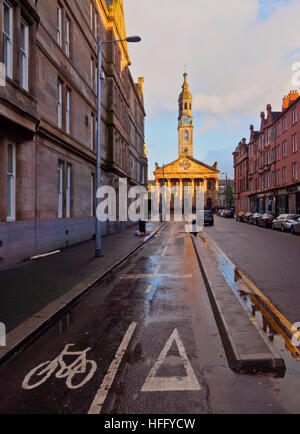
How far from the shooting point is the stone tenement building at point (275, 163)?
3934cm

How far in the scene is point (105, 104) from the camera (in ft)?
81.8

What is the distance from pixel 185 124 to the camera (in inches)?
4712

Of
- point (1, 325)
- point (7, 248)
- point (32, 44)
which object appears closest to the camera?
point (1, 325)

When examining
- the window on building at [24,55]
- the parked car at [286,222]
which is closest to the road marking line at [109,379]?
the window on building at [24,55]

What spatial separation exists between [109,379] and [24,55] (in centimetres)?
1169

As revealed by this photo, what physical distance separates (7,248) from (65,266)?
6.41 ft

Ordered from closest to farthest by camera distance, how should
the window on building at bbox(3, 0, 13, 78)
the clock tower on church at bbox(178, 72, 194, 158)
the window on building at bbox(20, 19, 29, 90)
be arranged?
the window on building at bbox(3, 0, 13, 78)
the window on building at bbox(20, 19, 29, 90)
the clock tower on church at bbox(178, 72, 194, 158)

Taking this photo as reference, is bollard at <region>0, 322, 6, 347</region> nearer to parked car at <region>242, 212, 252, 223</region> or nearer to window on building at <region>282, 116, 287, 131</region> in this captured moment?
parked car at <region>242, 212, 252, 223</region>

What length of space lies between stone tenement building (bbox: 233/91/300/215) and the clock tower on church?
51.9m

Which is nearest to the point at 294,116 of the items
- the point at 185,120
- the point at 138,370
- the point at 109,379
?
the point at 138,370

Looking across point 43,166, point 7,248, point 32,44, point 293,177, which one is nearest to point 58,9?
point 32,44

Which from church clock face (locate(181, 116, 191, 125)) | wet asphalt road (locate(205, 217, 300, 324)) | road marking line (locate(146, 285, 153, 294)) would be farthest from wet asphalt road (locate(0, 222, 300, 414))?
church clock face (locate(181, 116, 191, 125))

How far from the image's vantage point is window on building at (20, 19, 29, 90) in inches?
462
